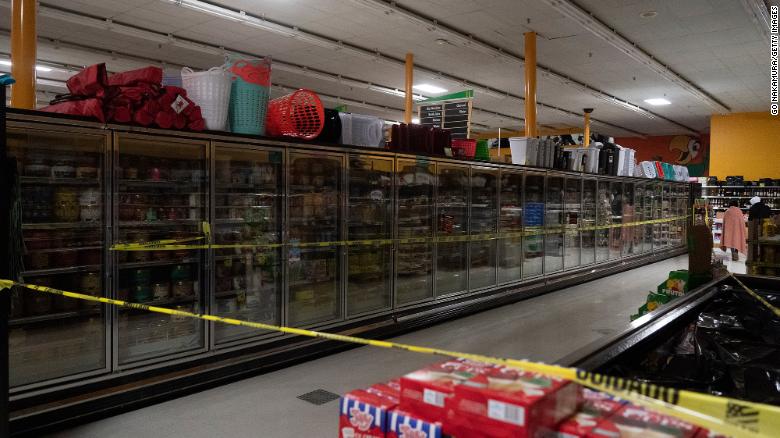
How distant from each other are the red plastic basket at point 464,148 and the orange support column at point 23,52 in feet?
16.4

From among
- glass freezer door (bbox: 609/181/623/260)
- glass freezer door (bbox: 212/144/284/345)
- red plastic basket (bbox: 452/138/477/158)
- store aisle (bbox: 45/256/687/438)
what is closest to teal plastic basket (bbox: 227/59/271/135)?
glass freezer door (bbox: 212/144/284/345)

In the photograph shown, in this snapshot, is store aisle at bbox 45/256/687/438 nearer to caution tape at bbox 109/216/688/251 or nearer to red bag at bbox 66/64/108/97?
caution tape at bbox 109/216/688/251

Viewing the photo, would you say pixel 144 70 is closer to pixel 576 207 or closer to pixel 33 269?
pixel 33 269

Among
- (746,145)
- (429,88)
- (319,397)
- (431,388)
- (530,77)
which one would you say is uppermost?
(429,88)

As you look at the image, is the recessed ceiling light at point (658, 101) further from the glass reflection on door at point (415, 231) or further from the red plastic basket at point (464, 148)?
the glass reflection on door at point (415, 231)

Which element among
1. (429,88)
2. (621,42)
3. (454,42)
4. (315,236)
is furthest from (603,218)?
(315,236)

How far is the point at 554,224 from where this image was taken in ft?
34.2

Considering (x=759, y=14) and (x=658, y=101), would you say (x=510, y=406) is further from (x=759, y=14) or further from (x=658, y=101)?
(x=658, y=101)

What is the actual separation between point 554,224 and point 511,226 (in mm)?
1639

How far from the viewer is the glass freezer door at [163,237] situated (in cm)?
462

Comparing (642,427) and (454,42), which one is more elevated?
(454,42)

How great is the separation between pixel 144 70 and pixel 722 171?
2018 cm

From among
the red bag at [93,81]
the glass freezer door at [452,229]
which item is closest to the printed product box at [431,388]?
the red bag at [93,81]

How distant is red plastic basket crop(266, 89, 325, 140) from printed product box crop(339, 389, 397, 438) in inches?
161
